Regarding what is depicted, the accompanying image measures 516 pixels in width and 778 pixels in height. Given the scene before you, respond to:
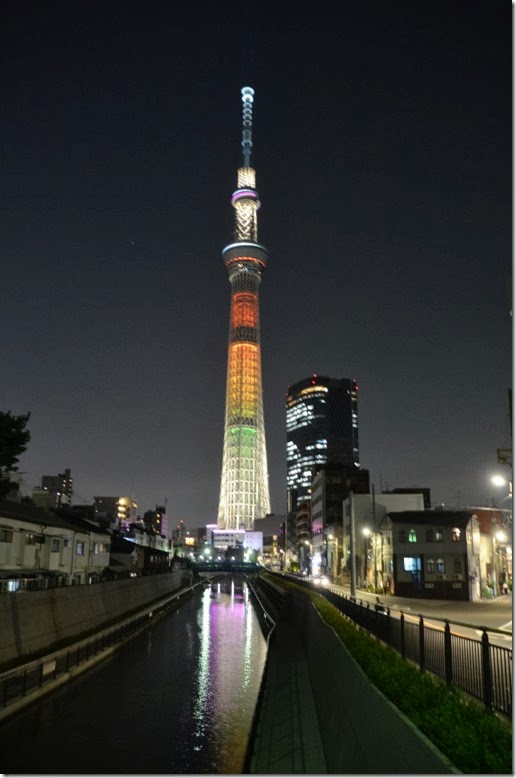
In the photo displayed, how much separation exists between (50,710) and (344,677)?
1471cm

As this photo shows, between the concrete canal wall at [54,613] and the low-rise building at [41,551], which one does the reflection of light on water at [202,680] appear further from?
the low-rise building at [41,551]

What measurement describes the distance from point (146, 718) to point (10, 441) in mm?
15246

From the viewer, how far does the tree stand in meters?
31.2

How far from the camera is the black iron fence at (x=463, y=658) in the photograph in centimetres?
1041

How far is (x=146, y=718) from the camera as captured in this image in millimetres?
24406

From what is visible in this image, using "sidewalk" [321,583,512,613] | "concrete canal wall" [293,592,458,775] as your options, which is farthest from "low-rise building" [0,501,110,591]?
"concrete canal wall" [293,592,458,775]

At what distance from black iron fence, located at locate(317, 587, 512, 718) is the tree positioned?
21.5 m

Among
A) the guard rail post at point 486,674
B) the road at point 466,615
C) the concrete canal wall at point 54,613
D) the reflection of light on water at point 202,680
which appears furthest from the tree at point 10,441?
the guard rail post at point 486,674

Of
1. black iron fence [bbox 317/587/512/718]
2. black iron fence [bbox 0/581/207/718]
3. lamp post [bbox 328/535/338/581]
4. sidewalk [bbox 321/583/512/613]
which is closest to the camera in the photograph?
black iron fence [bbox 317/587/512/718]

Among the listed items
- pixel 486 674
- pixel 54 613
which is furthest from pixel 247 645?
pixel 486 674

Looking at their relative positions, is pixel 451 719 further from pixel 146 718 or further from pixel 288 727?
pixel 146 718

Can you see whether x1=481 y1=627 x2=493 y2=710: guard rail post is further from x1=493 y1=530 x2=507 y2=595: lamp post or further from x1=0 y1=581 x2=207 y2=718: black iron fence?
x1=493 y1=530 x2=507 y2=595: lamp post

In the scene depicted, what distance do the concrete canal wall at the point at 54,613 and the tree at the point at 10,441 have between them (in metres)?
6.00

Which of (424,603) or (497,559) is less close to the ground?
(497,559)
